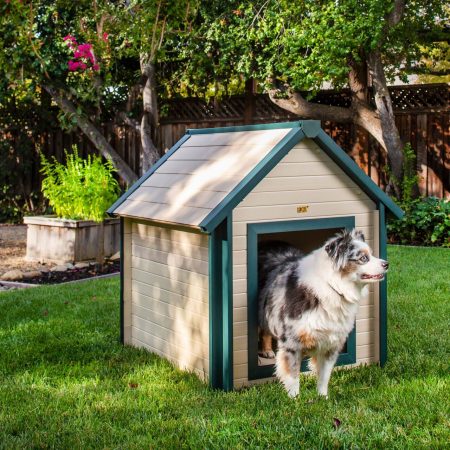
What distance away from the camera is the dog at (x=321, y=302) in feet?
14.7

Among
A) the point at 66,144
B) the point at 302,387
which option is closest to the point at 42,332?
the point at 302,387

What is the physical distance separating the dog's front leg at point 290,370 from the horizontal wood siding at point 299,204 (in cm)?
37

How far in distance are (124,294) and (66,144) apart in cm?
1021

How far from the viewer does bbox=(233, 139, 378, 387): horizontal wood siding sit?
4898 mm

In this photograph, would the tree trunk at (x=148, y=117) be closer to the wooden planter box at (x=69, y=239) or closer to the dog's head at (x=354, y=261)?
the wooden planter box at (x=69, y=239)

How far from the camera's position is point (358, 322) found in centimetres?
545

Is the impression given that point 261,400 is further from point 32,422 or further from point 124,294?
point 124,294

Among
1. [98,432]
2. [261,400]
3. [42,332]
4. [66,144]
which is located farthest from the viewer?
[66,144]

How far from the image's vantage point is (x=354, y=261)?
4.43m

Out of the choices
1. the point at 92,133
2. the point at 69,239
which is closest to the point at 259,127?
the point at 69,239

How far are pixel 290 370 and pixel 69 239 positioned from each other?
6024 millimetres

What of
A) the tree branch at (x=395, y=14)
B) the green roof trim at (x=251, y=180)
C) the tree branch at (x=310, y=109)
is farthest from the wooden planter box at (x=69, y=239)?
the green roof trim at (x=251, y=180)

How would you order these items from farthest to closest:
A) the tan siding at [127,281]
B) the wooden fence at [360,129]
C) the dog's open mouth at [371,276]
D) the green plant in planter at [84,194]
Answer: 1. the wooden fence at [360,129]
2. the green plant in planter at [84,194]
3. the tan siding at [127,281]
4. the dog's open mouth at [371,276]

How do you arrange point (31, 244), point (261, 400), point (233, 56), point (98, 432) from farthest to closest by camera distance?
point (233, 56) → point (31, 244) → point (261, 400) → point (98, 432)
